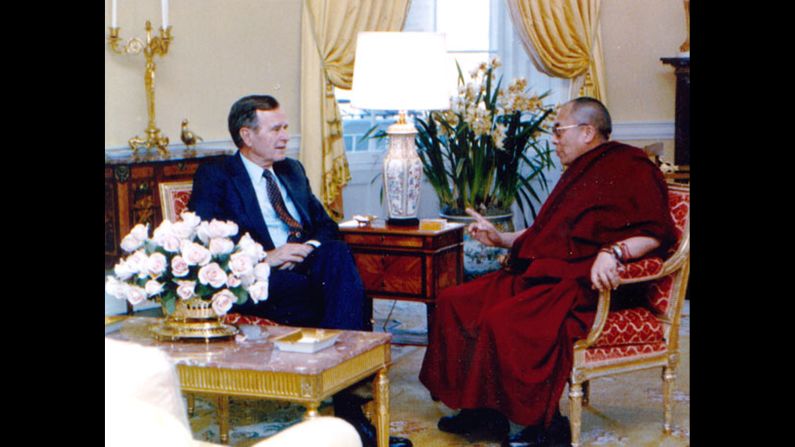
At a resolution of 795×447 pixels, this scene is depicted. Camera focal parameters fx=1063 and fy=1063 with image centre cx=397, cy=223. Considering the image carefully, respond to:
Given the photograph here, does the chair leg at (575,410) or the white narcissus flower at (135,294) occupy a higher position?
the white narcissus flower at (135,294)

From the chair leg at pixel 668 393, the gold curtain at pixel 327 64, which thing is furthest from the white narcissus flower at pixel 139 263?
the gold curtain at pixel 327 64

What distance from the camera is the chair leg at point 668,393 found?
3824mm

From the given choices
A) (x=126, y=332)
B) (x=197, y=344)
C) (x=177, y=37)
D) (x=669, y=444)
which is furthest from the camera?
(x=177, y=37)

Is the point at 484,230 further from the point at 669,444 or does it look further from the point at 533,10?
the point at 533,10

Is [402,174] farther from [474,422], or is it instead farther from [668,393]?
[668,393]

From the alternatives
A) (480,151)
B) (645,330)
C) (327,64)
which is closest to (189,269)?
(645,330)

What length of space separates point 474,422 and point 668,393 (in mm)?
708

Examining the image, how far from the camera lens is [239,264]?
3.17 metres

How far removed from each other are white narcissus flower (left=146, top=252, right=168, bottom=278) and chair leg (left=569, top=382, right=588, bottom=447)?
142 centimetres

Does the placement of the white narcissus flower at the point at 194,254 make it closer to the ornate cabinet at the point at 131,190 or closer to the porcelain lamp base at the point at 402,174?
the porcelain lamp base at the point at 402,174

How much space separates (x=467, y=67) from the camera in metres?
7.14
